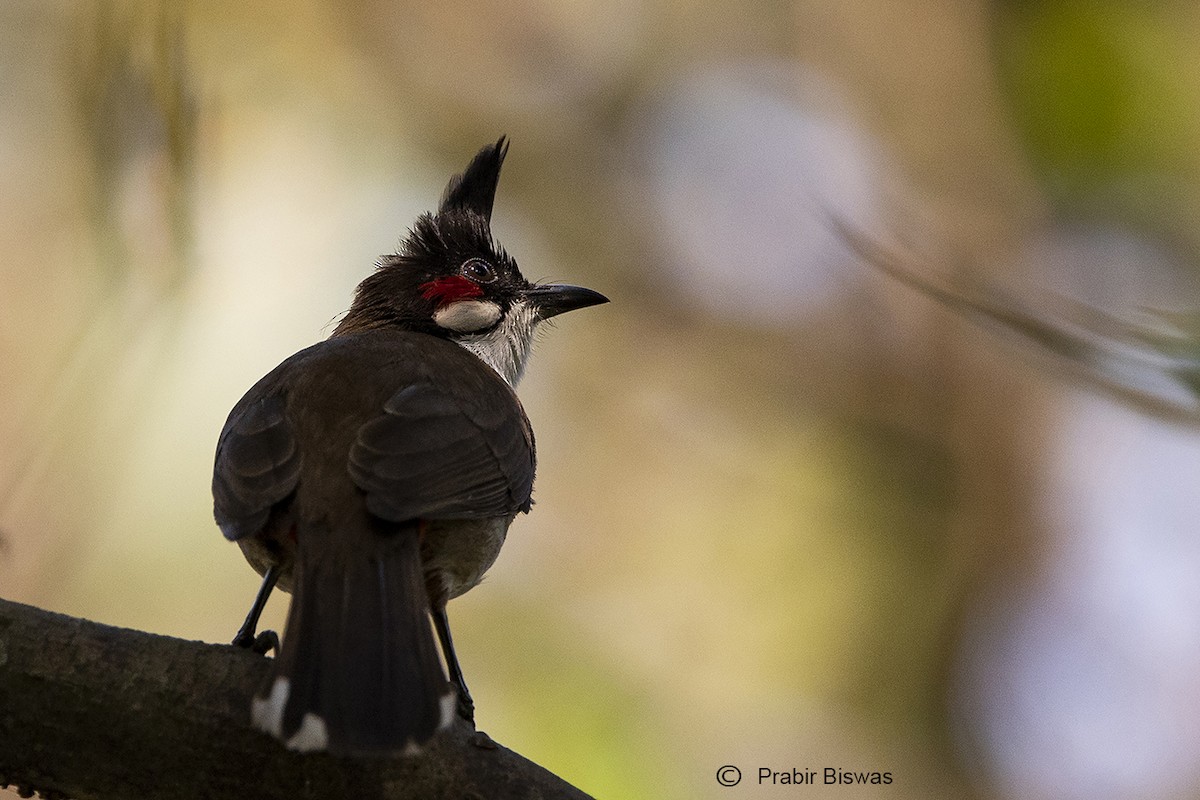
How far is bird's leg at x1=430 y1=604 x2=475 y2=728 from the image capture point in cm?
321

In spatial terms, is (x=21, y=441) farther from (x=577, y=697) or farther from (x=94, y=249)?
(x=577, y=697)

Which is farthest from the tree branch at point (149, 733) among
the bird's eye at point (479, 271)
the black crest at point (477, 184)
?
the black crest at point (477, 184)

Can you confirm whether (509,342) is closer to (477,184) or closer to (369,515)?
(477,184)

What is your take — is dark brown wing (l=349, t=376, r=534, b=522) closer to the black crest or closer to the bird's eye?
the bird's eye

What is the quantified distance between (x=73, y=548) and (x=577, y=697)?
207 centimetres

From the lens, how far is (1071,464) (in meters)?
6.31

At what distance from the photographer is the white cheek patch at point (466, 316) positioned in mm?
4637

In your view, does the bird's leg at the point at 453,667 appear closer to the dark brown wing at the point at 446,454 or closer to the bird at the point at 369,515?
the bird at the point at 369,515

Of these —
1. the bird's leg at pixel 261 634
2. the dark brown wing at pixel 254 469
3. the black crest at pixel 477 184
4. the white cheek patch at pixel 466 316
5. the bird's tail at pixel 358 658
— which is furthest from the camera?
the black crest at pixel 477 184

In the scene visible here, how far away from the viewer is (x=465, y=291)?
4703 mm

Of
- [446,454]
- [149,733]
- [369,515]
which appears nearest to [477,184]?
[446,454]

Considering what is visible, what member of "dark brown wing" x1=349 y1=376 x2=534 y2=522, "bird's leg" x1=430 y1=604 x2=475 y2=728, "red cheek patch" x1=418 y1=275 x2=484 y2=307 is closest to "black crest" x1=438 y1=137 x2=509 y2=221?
"red cheek patch" x1=418 y1=275 x2=484 y2=307

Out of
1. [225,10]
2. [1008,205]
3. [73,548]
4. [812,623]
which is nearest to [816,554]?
[812,623]

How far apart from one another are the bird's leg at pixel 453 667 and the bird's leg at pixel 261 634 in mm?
468
